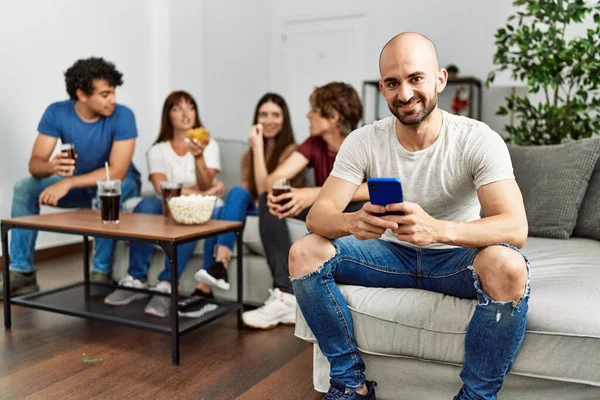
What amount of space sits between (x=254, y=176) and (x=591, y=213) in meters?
1.56

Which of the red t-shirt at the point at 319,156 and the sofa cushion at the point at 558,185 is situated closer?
the sofa cushion at the point at 558,185

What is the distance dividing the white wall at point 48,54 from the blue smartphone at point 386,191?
2.93 m

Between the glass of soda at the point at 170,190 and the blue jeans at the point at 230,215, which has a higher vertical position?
the glass of soda at the point at 170,190

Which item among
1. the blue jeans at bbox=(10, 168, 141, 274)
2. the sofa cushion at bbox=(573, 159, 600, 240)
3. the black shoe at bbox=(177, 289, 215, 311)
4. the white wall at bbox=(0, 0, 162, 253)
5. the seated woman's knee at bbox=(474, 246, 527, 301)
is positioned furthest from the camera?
the white wall at bbox=(0, 0, 162, 253)

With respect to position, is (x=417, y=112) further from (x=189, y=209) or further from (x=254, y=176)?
(x=254, y=176)

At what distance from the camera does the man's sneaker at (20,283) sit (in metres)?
2.97

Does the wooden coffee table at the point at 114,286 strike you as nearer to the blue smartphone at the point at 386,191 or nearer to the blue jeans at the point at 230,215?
the blue jeans at the point at 230,215

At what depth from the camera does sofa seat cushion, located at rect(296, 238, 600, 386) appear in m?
1.55

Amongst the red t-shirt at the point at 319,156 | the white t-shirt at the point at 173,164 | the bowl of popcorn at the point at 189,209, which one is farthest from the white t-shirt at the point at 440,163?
the white t-shirt at the point at 173,164

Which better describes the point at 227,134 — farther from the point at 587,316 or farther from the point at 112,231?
the point at 587,316

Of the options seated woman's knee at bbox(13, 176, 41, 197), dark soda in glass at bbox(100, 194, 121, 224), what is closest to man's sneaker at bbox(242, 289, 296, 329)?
dark soda in glass at bbox(100, 194, 121, 224)

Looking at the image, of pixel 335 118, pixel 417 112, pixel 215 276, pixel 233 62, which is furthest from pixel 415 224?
pixel 233 62

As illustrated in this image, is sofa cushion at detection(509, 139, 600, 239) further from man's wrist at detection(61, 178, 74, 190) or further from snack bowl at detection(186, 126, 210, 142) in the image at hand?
man's wrist at detection(61, 178, 74, 190)

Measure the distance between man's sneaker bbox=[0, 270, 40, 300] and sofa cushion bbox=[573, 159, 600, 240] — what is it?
8.21 ft
